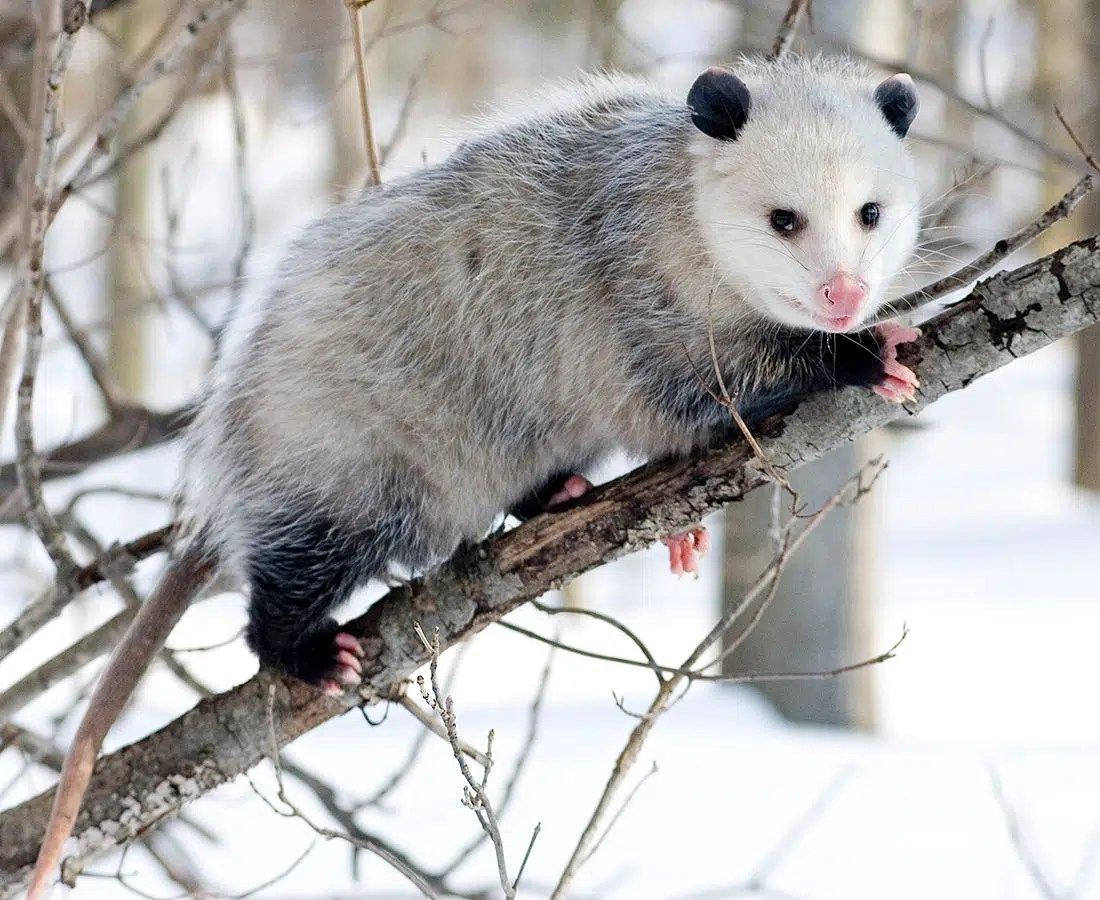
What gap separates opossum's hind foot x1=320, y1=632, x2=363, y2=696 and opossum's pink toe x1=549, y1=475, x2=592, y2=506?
390 millimetres

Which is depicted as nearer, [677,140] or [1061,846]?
[677,140]

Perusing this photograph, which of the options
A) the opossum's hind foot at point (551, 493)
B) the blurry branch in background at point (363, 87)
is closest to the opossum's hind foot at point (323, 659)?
the opossum's hind foot at point (551, 493)

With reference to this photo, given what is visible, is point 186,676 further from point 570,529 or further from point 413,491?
point 570,529

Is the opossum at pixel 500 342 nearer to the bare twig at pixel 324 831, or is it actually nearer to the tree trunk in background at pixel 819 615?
the bare twig at pixel 324 831

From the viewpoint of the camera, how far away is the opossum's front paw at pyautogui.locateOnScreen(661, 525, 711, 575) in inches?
87.0

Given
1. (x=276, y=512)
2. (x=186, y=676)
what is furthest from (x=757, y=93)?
(x=186, y=676)

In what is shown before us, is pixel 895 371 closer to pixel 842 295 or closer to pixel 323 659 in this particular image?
pixel 842 295

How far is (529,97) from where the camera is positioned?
2475 millimetres

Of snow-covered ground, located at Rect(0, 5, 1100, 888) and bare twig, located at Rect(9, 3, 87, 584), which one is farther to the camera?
snow-covered ground, located at Rect(0, 5, 1100, 888)

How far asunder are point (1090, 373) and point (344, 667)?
677cm

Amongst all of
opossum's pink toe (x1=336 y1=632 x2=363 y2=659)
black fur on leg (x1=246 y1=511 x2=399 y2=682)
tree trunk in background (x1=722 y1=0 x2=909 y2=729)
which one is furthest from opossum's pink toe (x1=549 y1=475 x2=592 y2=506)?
tree trunk in background (x1=722 y1=0 x2=909 y2=729)

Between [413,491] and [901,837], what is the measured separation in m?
Answer: 1.76

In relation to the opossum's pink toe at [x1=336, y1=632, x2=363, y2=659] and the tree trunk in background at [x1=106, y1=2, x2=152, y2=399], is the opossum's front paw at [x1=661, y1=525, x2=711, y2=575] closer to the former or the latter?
the opossum's pink toe at [x1=336, y1=632, x2=363, y2=659]

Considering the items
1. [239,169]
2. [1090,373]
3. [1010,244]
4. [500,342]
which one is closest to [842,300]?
[1010,244]
